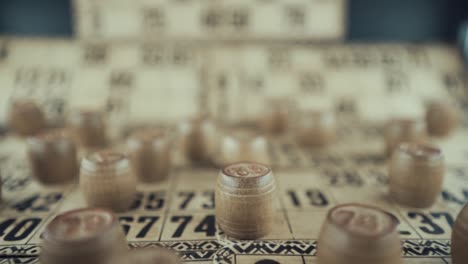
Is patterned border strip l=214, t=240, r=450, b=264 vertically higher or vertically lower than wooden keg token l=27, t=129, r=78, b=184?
lower

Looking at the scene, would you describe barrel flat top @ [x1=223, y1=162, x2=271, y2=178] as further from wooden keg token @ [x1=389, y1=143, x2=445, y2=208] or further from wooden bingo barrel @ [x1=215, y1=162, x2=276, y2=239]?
wooden keg token @ [x1=389, y1=143, x2=445, y2=208]

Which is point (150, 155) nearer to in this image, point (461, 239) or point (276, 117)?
point (276, 117)

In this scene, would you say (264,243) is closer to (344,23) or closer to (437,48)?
(344,23)

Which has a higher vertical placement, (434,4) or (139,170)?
(434,4)

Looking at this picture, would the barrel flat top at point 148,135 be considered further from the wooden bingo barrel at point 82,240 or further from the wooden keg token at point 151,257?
the wooden keg token at point 151,257

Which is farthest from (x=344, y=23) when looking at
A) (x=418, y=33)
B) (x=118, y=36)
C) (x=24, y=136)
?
(x=24, y=136)

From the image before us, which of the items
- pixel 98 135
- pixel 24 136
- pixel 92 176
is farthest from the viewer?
pixel 24 136

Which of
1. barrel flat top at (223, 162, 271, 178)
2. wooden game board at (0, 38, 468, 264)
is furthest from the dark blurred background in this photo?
barrel flat top at (223, 162, 271, 178)
